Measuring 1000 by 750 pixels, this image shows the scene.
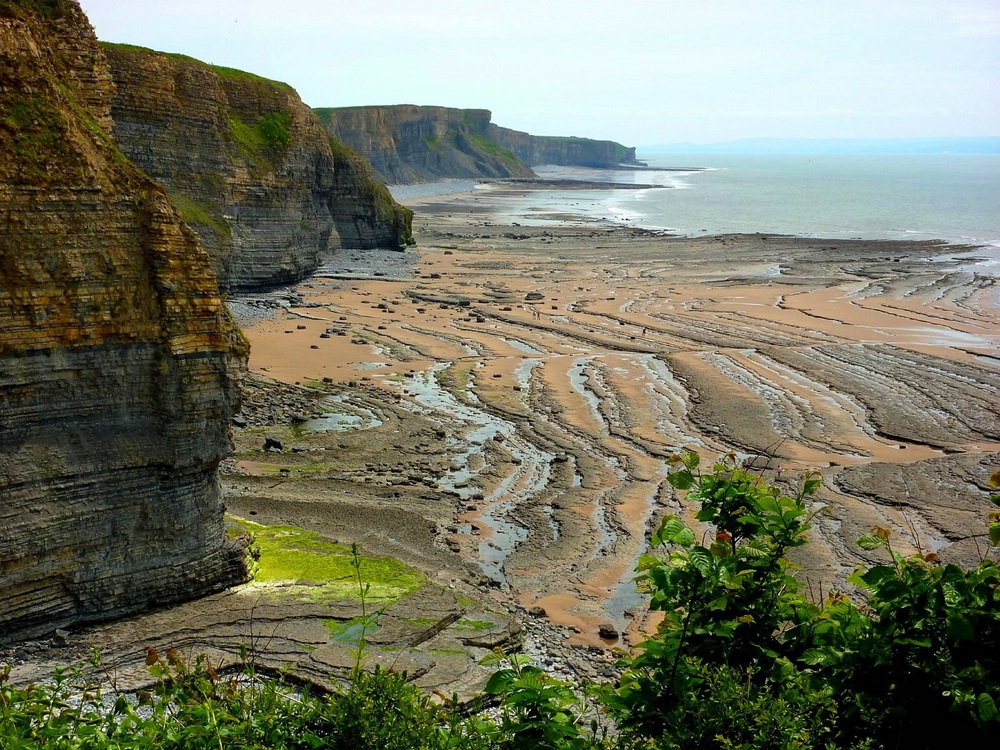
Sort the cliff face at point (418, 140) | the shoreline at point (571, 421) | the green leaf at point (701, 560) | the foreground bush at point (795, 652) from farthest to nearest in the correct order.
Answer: the cliff face at point (418, 140), the shoreline at point (571, 421), the green leaf at point (701, 560), the foreground bush at point (795, 652)

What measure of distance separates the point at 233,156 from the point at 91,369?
3293 centimetres

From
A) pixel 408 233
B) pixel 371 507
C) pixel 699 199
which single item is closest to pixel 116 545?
pixel 371 507

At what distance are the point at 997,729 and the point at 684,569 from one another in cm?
235

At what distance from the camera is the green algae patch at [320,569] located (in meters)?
16.6

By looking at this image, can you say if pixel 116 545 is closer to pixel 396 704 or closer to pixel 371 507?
pixel 371 507

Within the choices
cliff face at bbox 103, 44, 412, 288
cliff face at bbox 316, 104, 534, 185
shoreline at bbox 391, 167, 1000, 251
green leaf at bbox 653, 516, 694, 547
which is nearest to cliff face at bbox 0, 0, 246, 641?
green leaf at bbox 653, 516, 694, 547

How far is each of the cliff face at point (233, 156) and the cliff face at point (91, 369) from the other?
78.8 feet

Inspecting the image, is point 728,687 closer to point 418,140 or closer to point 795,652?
point 795,652

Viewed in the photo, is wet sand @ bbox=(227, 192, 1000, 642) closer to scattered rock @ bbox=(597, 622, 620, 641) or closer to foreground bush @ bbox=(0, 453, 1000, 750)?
scattered rock @ bbox=(597, 622, 620, 641)

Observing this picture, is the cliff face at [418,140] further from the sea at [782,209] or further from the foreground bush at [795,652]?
the foreground bush at [795,652]

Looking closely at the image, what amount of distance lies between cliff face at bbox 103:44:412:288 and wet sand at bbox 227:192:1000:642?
396 centimetres

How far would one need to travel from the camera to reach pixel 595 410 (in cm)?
3180

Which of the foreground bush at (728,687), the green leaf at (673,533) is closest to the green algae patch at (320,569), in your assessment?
the foreground bush at (728,687)

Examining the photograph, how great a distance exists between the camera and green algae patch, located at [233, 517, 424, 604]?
1662 cm
